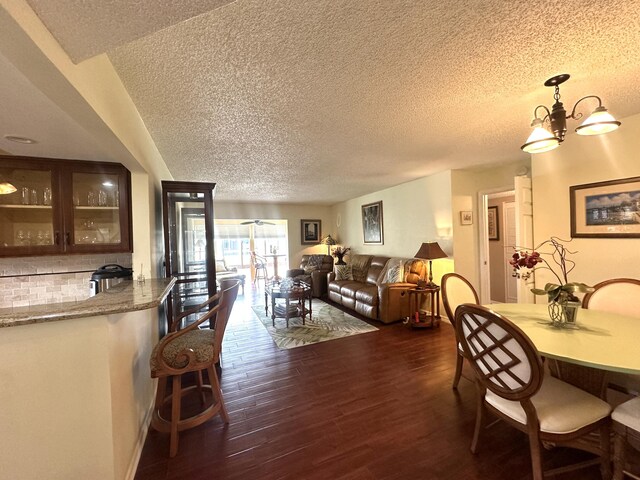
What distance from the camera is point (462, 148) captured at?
9.78 ft

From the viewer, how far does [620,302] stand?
80.1 inches

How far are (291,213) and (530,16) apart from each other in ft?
20.8

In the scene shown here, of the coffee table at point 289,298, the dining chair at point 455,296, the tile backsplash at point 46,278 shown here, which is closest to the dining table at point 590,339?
the dining chair at point 455,296

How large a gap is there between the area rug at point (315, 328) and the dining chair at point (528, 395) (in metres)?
2.21

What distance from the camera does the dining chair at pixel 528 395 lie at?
4.15 feet

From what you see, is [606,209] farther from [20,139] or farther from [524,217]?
[20,139]

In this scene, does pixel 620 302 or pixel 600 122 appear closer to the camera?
pixel 600 122

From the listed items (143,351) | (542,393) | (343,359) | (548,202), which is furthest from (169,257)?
(548,202)

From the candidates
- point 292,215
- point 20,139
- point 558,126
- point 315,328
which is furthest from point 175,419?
point 292,215

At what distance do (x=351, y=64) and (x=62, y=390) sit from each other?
2.25 m

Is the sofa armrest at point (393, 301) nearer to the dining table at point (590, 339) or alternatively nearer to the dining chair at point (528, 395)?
the dining table at point (590, 339)

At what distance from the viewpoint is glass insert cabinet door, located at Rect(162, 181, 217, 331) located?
287 centimetres

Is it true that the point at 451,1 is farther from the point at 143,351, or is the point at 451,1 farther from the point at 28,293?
the point at 28,293

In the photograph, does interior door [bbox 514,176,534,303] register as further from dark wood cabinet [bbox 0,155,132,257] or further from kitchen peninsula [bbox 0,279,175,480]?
dark wood cabinet [bbox 0,155,132,257]
